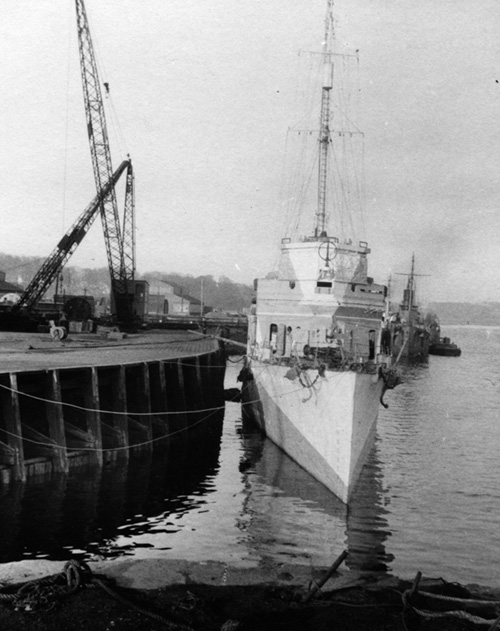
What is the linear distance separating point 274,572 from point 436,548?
7.27m

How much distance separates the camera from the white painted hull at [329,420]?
1844 centimetres

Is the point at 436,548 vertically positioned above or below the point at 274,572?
below

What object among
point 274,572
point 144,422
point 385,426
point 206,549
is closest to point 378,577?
point 274,572

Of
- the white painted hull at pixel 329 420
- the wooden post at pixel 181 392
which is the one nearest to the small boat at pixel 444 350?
the wooden post at pixel 181 392

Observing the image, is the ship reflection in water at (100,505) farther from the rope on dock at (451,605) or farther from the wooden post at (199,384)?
the wooden post at (199,384)

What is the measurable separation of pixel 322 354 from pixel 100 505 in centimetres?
Answer: 1001

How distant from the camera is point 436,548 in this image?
1512cm

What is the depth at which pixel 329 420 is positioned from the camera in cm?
1928

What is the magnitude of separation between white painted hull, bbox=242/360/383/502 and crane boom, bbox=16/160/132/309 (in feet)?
143

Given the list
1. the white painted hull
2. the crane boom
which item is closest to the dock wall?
the white painted hull

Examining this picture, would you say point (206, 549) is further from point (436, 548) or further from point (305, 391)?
point (305, 391)

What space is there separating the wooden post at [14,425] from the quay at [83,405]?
0.03m

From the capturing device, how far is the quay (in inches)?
712

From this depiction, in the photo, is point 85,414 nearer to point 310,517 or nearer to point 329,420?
point 329,420
